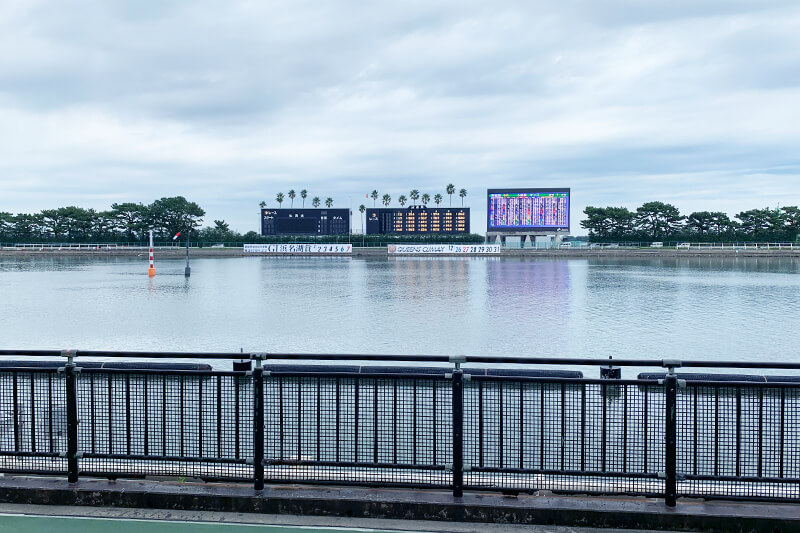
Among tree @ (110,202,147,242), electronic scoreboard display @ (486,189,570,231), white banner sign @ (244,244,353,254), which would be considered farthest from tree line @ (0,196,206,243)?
electronic scoreboard display @ (486,189,570,231)

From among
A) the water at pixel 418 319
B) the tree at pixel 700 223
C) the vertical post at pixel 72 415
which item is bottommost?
the water at pixel 418 319

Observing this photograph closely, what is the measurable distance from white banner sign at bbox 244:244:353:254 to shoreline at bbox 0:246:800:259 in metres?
0.76

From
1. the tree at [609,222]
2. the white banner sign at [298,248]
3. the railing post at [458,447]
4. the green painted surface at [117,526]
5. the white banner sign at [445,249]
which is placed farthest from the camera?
the tree at [609,222]

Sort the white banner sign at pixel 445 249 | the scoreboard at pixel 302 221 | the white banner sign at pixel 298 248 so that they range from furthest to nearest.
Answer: the white banner sign at pixel 298 248 → the white banner sign at pixel 445 249 → the scoreboard at pixel 302 221

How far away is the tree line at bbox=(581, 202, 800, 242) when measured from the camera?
5246 inches

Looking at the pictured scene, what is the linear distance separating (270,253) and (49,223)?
56914 mm

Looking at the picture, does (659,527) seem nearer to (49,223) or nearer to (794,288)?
(794,288)

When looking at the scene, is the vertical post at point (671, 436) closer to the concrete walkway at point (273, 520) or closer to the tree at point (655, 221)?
the concrete walkway at point (273, 520)

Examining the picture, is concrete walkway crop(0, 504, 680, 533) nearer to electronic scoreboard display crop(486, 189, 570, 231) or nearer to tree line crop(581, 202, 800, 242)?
electronic scoreboard display crop(486, 189, 570, 231)

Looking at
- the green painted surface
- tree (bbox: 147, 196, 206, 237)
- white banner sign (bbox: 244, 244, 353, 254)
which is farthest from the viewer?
tree (bbox: 147, 196, 206, 237)

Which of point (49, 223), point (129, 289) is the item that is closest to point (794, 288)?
point (129, 289)

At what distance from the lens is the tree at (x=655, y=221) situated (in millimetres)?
139000

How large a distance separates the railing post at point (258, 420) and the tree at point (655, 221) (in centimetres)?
14397

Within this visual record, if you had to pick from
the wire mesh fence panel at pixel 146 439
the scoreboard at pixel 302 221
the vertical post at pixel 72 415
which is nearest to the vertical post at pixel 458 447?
the wire mesh fence panel at pixel 146 439
